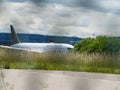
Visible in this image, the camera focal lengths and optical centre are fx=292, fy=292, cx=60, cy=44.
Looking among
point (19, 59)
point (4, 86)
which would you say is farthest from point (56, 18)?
point (19, 59)

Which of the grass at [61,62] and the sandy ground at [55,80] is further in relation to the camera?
the grass at [61,62]

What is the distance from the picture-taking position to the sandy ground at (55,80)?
3.33 ft

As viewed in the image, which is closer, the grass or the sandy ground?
the sandy ground

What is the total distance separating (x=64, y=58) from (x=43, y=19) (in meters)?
0.41

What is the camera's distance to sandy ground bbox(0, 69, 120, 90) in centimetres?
102

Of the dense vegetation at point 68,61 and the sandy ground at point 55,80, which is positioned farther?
the dense vegetation at point 68,61

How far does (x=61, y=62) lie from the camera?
1.23 m

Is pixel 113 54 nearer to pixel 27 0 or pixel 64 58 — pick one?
pixel 64 58

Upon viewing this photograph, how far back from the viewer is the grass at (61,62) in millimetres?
1250

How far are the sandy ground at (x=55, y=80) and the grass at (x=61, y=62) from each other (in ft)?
0.20

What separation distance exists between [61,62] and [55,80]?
3.5 inches

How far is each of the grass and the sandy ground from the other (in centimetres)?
6

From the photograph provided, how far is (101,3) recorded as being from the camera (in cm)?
75

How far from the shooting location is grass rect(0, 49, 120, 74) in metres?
1.25
